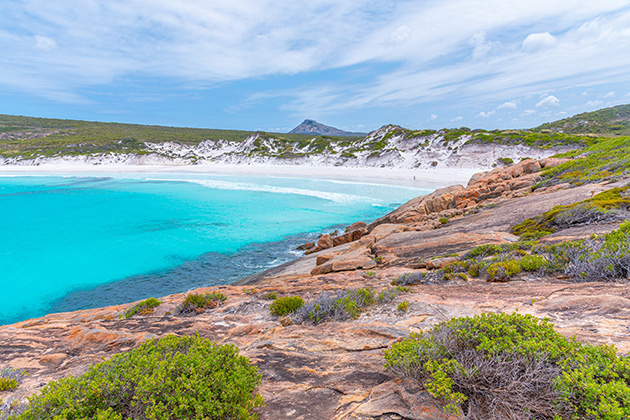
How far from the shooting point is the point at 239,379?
3547 millimetres

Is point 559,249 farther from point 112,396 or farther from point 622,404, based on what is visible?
point 112,396

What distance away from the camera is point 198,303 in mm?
8305

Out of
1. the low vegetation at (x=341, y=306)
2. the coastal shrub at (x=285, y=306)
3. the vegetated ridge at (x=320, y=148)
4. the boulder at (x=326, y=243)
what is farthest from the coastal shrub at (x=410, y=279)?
the vegetated ridge at (x=320, y=148)

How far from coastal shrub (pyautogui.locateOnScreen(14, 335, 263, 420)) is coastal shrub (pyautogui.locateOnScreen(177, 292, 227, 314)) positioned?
4280 millimetres

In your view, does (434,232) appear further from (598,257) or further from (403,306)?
(403,306)

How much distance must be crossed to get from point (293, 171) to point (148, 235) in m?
45.4

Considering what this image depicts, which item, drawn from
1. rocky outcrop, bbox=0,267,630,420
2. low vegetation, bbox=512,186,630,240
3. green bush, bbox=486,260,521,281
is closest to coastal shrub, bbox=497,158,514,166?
low vegetation, bbox=512,186,630,240

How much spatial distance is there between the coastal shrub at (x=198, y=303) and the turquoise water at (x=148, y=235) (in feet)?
25.1

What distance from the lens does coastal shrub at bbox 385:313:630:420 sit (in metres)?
2.78

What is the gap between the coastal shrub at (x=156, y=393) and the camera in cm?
309

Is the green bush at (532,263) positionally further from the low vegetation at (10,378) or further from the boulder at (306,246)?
the boulder at (306,246)

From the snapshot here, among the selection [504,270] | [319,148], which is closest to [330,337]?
[504,270]

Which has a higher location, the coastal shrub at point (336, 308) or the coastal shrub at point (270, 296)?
the coastal shrub at point (336, 308)

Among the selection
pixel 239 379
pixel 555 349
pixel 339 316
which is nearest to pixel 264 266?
pixel 339 316
